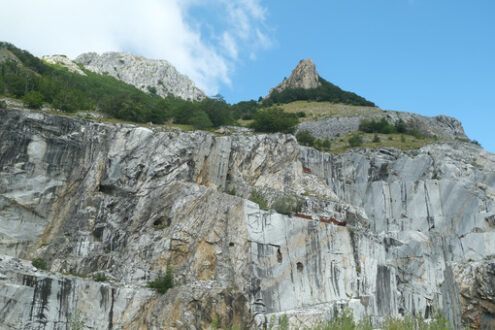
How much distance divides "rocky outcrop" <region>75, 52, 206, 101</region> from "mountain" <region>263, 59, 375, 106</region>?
18934 millimetres

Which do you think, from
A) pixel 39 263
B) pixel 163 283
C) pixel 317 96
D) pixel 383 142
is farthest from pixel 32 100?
pixel 317 96

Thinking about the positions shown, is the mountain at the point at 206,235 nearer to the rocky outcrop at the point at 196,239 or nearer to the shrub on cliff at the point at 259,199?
the rocky outcrop at the point at 196,239

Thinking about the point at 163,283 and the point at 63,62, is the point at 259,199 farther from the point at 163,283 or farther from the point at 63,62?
the point at 63,62

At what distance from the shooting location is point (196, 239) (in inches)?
1521

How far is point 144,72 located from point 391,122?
213 ft

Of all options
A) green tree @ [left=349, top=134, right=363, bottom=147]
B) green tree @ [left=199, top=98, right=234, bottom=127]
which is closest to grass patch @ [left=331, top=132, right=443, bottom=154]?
green tree @ [left=349, top=134, right=363, bottom=147]

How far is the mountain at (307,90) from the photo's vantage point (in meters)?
116

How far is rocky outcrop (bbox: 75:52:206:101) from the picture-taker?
124 metres


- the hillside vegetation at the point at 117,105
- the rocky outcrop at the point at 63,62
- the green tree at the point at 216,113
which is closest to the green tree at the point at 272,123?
the green tree at the point at 216,113

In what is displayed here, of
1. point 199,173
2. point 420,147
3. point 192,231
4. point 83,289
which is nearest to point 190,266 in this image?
point 192,231

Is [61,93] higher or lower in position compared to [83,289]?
higher

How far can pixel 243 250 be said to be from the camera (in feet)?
124

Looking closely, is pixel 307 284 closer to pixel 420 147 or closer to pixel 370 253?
pixel 370 253

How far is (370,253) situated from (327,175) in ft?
56.6
